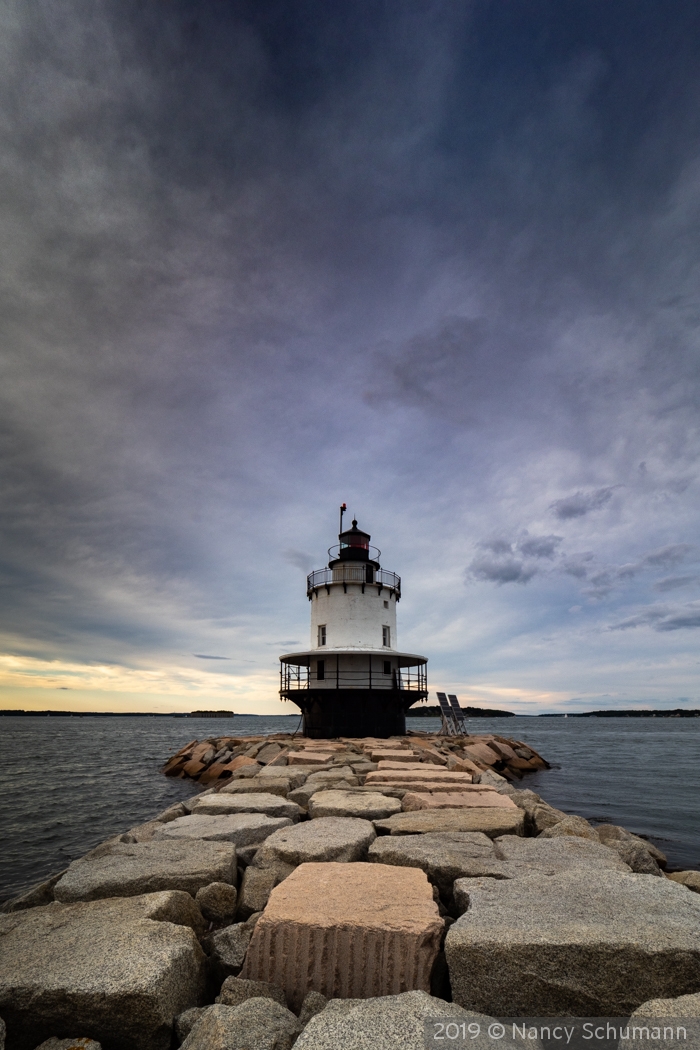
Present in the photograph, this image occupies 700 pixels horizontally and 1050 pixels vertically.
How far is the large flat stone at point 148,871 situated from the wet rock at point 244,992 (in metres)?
1.20

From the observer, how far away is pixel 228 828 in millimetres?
4941

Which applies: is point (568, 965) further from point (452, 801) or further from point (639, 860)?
point (452, 801)

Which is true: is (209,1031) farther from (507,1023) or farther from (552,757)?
(552,757)

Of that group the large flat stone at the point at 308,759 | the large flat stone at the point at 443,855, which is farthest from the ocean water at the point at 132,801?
the large flat stone at the point at 443,855

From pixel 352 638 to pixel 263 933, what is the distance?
55.5ft

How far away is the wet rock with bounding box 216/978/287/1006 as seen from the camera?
2.52 meters

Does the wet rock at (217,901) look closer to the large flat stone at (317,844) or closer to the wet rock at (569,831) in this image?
the large flat stone at (317,844)

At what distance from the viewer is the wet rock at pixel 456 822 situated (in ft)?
15.9

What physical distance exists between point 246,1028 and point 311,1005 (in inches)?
13.8

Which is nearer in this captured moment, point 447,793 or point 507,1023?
point 507,1023

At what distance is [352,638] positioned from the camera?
19531mm

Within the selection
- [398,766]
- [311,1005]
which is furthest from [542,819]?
[311,1005]

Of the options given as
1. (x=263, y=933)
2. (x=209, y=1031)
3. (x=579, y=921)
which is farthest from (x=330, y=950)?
(x=579, y=921)

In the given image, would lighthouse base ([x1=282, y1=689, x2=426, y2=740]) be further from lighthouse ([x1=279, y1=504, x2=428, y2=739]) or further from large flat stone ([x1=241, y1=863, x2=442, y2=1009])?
large flat stone ([x1=241, y1=863, x2=442, y2=1009])
